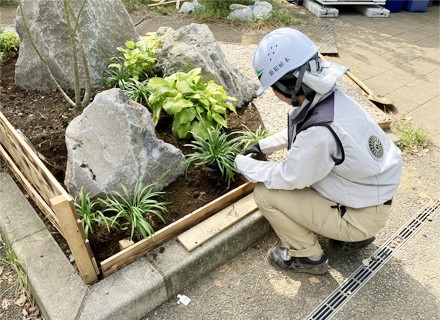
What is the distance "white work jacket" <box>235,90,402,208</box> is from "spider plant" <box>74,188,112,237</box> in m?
1.07

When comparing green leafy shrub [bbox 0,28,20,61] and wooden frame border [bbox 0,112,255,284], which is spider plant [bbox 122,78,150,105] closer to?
wooden frame border [bbox 0,112,255,284]

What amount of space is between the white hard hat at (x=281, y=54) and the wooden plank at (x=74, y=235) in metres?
1.30

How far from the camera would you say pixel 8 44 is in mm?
4723

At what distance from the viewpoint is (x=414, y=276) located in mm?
2768

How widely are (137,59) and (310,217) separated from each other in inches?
99.4

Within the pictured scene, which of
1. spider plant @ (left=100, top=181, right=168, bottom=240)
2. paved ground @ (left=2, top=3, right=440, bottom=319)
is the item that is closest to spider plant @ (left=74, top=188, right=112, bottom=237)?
spider plant @ (left=100, top=181, right=168, bottom=240)

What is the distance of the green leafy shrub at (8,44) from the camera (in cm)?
471

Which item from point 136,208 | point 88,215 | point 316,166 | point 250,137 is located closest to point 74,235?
point 88,215

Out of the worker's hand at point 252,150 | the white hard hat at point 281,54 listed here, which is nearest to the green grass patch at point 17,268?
the worker's hand at point 252,150

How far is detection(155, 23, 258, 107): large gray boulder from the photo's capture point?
380 cm

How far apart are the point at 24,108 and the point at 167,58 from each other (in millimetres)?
1544

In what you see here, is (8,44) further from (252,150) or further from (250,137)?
(252,150)

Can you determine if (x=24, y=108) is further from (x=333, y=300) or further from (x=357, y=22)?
(x=357, y=22)

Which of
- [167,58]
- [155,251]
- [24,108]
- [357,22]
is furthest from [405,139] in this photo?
[357,22]
